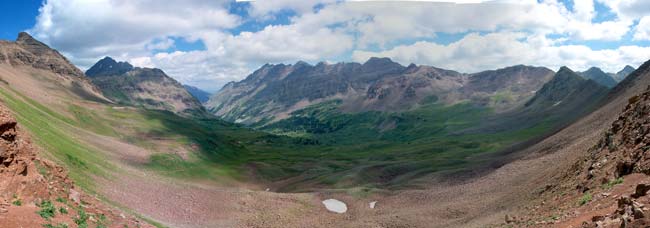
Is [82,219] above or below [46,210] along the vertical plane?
below

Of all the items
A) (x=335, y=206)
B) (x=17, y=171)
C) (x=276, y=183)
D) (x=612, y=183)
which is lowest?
(x=276, y=183)

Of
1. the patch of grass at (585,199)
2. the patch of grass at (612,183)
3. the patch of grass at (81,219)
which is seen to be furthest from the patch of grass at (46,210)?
the patch of grass at (612,183)

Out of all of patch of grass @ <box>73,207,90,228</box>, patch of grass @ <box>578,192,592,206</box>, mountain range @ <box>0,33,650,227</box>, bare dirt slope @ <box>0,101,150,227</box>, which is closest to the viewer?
bare dirt slope @ <box>0,101,150,227</box>

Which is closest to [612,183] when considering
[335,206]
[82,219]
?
[82,219]

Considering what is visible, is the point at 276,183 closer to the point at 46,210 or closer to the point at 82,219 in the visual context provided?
the point at 82,219

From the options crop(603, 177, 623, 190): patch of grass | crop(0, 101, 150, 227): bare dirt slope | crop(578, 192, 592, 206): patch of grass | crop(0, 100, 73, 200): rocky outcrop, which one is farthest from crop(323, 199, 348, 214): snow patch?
crop(0, 100, 73, 200): rocky outcrop

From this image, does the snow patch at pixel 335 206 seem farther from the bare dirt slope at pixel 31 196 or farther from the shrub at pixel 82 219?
the shrub at pixel 82 219

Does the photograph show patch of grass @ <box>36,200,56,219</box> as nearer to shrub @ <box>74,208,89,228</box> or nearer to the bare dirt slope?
the bare dirt slope

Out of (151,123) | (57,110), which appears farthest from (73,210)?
(151,123)

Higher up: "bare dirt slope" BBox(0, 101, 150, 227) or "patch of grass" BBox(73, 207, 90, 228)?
"bare dirt slope" BBox(0, 101, 150, 227)
